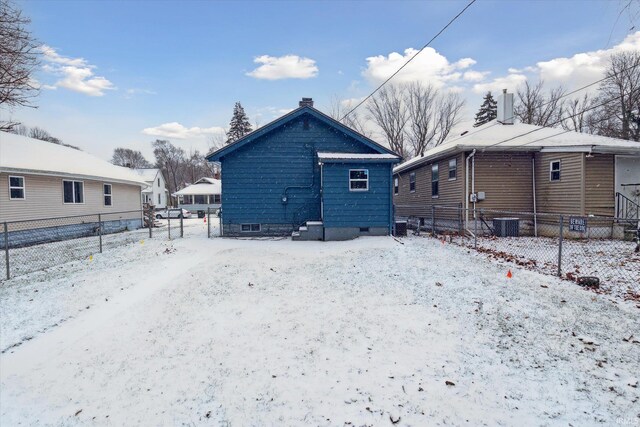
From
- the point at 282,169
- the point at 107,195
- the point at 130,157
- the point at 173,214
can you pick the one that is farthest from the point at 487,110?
the point at 130,157

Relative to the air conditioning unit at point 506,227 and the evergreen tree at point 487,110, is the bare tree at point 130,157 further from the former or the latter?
the air conditioning unit at point 506,227

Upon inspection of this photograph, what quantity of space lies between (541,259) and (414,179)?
1218cm

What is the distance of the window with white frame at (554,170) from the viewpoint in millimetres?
13844

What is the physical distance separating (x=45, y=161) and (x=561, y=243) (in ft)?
67.9

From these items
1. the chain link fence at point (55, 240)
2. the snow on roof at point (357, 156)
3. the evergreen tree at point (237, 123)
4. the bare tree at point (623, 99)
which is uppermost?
the evergreen tree at point (237, 123)

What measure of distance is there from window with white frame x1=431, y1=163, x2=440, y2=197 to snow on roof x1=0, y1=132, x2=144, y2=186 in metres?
18.6

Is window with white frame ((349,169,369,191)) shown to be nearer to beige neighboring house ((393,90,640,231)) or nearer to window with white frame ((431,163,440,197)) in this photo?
beige neighboring house ((393,90,640,231))

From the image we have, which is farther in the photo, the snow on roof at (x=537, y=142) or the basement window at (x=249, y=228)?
the basement window at (x=249, y=228)

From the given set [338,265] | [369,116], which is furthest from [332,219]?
[369,116]

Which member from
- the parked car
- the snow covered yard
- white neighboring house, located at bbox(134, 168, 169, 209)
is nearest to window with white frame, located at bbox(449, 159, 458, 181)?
the snow covered yard

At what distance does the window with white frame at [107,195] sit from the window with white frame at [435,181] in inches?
761

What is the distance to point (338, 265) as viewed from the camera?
26.5 ft

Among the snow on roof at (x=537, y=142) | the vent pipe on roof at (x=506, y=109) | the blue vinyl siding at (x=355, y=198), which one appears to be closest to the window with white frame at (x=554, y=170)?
the snow on roof at (x=537, y=142)

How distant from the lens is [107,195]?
64.0 ft
